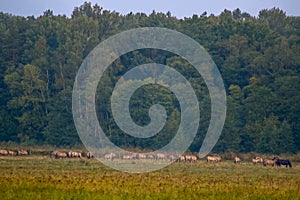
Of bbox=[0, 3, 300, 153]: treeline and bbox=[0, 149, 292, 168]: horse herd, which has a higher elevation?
bbox=[0, 3, 300, 153]: treeline

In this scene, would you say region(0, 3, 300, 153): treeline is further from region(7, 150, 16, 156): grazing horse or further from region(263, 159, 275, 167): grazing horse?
region(7, 150, 16, 156): grazing horse

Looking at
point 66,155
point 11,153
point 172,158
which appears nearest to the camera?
point 66,155

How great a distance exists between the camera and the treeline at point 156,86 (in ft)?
254

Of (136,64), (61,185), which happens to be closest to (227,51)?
(136,64)

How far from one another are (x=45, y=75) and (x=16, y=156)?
33406mm

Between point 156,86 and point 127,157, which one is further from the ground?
point 156,86

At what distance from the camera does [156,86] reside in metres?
87.3

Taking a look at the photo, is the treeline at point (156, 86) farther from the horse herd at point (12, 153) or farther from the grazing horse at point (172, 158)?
the horse herd at point (12, 153)

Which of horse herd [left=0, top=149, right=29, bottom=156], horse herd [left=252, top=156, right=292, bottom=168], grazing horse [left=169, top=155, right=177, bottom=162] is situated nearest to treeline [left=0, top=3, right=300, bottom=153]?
grazing horse [left=169, top=155, right=177, bottom=162]

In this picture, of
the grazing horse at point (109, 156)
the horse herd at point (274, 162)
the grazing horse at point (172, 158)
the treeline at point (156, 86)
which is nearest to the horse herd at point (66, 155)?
the grazing horse at point (109, 156)

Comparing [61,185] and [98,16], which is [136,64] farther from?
[61,185]

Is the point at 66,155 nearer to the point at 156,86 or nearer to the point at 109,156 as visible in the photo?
the point at 109,156

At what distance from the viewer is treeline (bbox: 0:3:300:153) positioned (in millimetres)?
77562

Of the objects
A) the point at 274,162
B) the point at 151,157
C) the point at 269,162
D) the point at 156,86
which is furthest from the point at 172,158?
the point at 156,86
